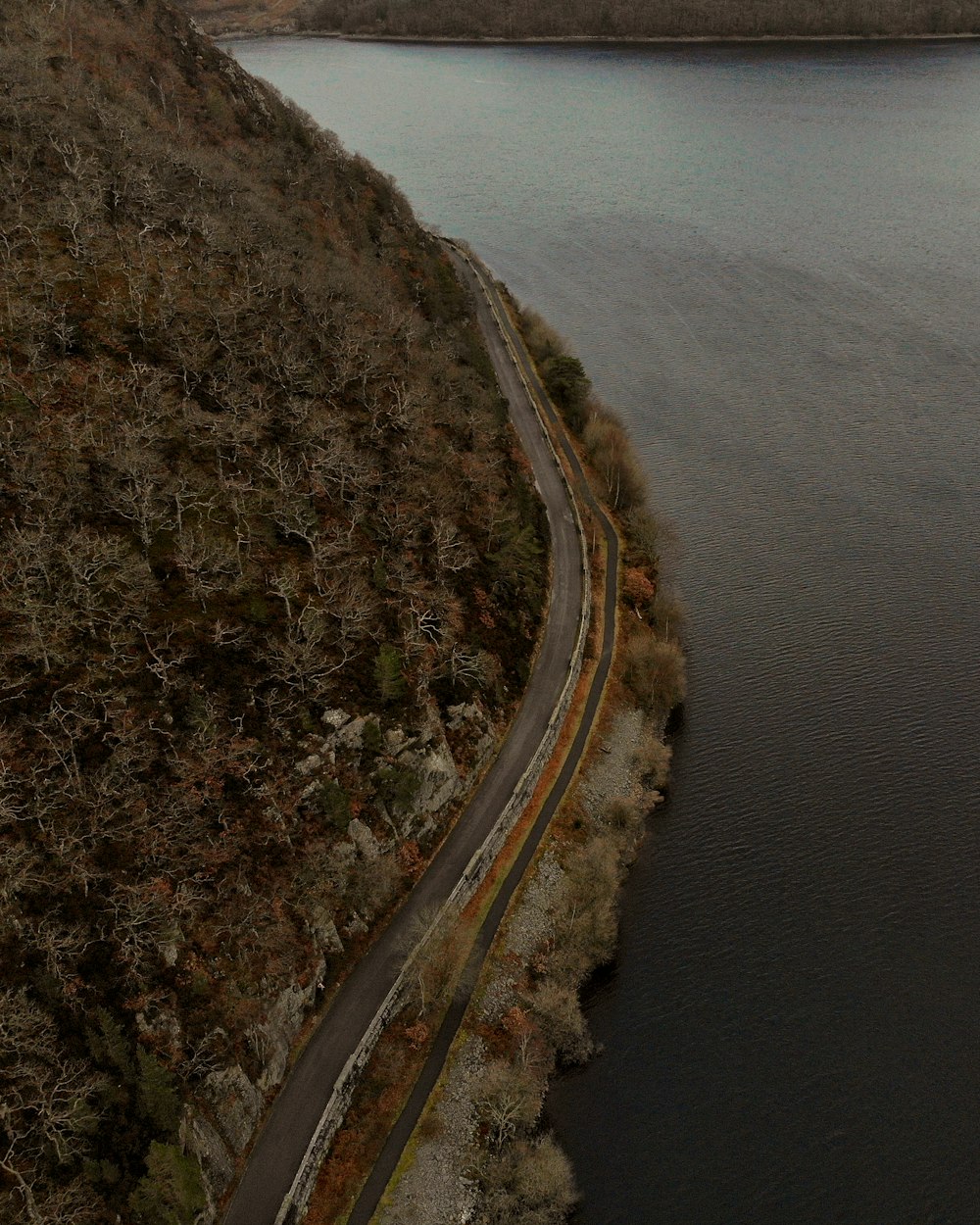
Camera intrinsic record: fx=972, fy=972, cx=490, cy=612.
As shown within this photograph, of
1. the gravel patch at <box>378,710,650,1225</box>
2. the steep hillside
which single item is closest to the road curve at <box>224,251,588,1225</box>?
the steep hillside

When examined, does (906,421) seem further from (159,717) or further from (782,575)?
(159,717)

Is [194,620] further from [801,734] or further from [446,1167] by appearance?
[801,734]

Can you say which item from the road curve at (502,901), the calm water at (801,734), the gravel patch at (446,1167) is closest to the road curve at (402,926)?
the road curve at (502,901)

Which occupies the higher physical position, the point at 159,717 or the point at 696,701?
the point at 159,717

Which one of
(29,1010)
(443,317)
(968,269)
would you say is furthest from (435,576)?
(968,269)

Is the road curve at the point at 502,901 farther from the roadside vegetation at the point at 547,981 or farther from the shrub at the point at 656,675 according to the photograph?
the shrub at the point at 656,675

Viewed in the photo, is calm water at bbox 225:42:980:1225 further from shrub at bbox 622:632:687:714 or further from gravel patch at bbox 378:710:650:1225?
gravel patch at bbox 378:710:650:1225
